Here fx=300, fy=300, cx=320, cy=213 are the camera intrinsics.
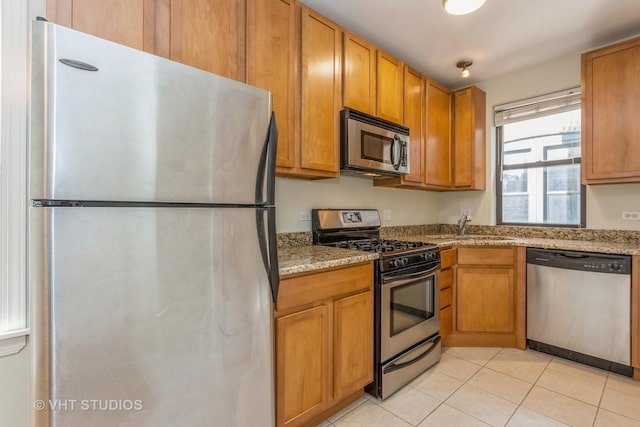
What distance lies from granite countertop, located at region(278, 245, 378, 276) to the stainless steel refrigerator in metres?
0.23

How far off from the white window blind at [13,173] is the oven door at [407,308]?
5.76 feet

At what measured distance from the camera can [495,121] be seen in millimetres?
3258

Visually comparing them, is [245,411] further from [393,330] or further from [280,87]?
[280,87]

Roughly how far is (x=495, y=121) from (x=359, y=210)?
1.93 meters

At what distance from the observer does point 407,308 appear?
2.08 metres

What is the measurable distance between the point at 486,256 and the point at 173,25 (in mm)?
2773

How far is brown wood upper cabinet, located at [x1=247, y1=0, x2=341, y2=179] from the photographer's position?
67.8 inches

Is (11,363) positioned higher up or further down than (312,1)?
further down

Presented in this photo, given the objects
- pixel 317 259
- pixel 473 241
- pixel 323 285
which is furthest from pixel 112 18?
pixel 473 241

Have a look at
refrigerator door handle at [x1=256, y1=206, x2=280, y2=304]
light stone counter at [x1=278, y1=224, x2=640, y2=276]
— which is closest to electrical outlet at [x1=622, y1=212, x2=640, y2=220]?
light stone counter at [x1=278, y1=224, x2=640, y2=276]

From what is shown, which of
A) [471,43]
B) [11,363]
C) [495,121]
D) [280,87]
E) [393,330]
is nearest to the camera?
[11,363]

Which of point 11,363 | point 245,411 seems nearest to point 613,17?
point 245,411

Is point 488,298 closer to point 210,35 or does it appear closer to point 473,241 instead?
point 473,241

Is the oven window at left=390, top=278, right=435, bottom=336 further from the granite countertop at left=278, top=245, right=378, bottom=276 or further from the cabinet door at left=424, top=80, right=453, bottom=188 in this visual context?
the cabinet door at left=424, top=80, right=453, bottom=188
